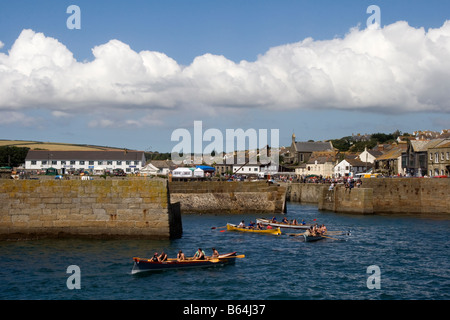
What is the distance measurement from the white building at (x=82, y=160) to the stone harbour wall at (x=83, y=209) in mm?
70116

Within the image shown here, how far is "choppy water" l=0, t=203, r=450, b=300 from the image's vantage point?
2358cm

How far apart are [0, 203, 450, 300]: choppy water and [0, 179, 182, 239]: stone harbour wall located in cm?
85

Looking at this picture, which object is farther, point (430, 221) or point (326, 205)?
point (326, 205)

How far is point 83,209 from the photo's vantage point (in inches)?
1262

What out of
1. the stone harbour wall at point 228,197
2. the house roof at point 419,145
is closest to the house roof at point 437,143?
the house roof at point 419,145

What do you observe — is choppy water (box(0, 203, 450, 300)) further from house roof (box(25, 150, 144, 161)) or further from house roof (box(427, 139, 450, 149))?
house roof (box(25, 150, 144, 161))

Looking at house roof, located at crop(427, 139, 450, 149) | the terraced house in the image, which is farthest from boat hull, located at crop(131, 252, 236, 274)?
house roof, located at crop(427, 139, 450, 149)

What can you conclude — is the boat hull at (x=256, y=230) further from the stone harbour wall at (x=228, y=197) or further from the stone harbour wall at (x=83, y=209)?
the stone harbour wall at (x=228, y=197)

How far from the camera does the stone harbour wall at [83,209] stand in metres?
31.8

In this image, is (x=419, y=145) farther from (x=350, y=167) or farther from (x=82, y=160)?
(x=82, y=160)

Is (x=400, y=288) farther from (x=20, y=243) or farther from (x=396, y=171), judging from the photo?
(x=396, y=171)
